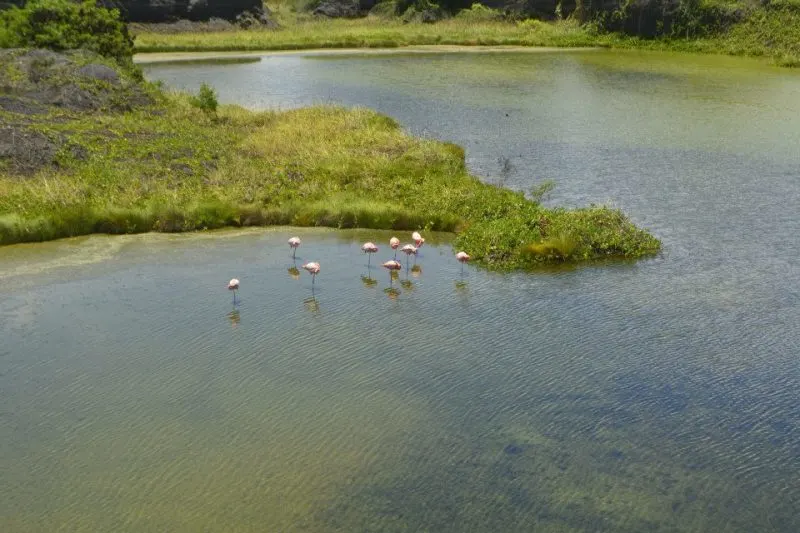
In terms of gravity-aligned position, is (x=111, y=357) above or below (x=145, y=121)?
below

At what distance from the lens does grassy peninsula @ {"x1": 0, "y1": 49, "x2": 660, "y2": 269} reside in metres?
19.9

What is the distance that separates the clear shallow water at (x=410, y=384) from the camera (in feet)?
35.8

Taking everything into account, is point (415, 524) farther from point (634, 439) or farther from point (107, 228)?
point (107, 228)

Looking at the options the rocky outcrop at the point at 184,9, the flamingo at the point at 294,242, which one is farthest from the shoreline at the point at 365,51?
the flamingo at the point at 294,242

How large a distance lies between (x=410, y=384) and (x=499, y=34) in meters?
55.3

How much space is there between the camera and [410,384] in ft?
45.4

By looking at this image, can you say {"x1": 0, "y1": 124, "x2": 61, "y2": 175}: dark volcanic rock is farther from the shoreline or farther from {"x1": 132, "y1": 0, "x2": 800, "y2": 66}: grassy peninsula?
{"x1": 132, "y1": 0, "x2": 800, "y2": 66}: grassy peninsula

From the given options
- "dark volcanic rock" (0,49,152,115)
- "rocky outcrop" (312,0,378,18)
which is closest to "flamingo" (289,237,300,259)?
"dark volcanic rock" (0,49,152,115)

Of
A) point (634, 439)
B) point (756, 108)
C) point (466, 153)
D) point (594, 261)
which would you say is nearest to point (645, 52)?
point (756, 108)

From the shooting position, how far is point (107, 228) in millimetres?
21078

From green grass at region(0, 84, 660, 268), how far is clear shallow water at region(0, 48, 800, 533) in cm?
72

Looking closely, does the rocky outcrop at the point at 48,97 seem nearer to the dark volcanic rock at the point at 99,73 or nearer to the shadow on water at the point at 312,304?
the dark volcanic rock at the point at 99,73

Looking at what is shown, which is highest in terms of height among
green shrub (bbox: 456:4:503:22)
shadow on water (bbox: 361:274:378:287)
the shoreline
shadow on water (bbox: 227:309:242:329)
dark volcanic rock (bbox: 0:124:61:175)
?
green shrub (bbox: 456:4:503:22)

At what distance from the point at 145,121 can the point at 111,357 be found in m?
15.9
